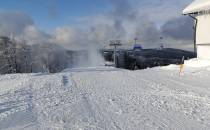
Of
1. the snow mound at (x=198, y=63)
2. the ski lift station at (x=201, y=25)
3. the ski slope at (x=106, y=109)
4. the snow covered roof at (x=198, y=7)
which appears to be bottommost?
the ski slope at (x=106, y=109)

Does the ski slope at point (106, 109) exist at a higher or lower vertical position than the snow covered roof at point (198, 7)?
lower

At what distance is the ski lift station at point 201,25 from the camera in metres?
33.9

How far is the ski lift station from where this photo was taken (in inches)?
1334

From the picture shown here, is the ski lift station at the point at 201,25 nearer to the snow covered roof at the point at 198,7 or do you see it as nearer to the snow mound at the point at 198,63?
the snow covered roof at the point at 198,7

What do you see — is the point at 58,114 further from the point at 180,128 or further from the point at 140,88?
the point at 140,88

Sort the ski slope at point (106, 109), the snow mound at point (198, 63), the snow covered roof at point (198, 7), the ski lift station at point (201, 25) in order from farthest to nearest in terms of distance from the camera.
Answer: the ski lift station at point (201, 25) < the snow covered roof at point (198, 7) < the snow mound at point (198, 63) < the ski slope at point (106, 109)

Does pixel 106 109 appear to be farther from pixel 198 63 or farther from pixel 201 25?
pixel 201 25

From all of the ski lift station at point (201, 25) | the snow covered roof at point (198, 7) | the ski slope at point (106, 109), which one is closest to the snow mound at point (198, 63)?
the ski lift station at point (201, 25)

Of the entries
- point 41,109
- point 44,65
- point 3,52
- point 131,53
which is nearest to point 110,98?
point 41,109

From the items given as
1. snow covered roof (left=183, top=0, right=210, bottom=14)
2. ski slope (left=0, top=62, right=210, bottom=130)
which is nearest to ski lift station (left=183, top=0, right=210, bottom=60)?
snow covered roof (left=183, top=0, right=210, bottom=14)

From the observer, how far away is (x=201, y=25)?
35.8 m

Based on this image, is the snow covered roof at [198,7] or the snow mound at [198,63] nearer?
the snow mound at [198,63]

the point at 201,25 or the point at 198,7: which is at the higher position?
the point at 198,7

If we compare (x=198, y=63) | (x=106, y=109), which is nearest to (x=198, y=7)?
(x=198, y=63)
